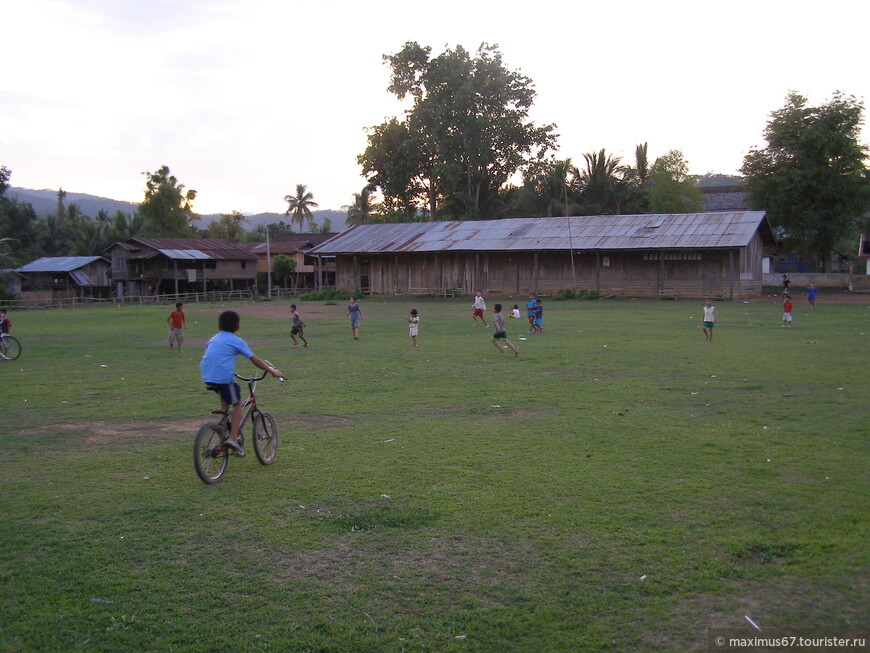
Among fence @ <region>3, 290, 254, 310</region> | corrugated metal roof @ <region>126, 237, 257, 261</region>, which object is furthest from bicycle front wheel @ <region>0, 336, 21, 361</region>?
corrugated metal roof @ <region>126, 237, 257, 261</region>

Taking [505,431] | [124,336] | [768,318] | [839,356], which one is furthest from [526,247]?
[505,431]

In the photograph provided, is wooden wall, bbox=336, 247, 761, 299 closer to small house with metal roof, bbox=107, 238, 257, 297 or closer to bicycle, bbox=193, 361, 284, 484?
small house with metal roof, bbox=107, 238, 257, 297

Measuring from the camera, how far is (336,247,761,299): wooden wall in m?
40.4

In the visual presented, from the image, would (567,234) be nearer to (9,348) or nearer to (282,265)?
(282,265)

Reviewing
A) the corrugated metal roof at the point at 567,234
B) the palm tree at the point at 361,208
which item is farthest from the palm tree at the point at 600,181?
the palm tree at the point at 361,208

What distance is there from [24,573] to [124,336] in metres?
21.4

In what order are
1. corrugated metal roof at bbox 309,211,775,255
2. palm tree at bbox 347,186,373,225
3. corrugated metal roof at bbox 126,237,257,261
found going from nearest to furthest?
corrugated metal roof at bbox 309,211,775,255
corrugated metal roof at bbox 126,237,257,261
palm tree at bbox 347,186,373,225

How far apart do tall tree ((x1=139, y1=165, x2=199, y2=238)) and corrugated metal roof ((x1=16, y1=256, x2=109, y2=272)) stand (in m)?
10.0

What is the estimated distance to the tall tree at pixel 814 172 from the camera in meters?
42.2

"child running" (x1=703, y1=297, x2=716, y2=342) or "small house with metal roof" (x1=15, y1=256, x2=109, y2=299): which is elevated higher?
"small house with metal roof" (x1=15, y1=256, x2=109, y2=299)

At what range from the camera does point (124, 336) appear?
2498 cm

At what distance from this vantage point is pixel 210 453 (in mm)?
7051

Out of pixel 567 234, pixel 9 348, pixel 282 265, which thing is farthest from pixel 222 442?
pixel 282 265

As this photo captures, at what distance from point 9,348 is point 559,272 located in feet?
108
